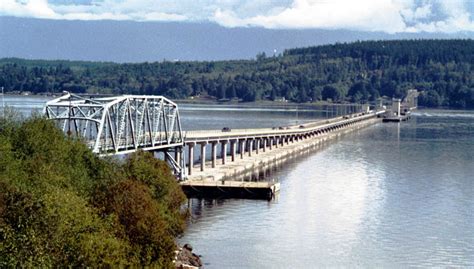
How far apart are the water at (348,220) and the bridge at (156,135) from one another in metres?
4.83

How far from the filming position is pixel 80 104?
59500mm

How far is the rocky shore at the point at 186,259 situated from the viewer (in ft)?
131

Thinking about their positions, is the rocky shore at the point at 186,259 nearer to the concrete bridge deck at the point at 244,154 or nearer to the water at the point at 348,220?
the water at the point at 348,220

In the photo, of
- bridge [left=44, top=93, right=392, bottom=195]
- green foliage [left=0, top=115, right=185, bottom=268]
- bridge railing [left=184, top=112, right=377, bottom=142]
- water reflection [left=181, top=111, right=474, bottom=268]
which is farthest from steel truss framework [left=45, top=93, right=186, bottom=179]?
water reflection [left=181, top=111, right=474, bottom=268]

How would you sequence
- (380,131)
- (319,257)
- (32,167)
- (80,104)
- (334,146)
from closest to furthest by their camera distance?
(32,167) < (319,257) < (80,104) < (334,146) < (380,131)

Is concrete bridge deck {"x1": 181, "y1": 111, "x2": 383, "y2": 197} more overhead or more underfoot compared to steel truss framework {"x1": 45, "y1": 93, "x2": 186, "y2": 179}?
more underfoot

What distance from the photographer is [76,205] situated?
103 ft

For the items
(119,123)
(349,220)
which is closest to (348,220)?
(349,220)

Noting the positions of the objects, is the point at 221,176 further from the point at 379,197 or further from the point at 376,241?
the point at 376,241

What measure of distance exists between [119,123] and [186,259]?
24.9 m

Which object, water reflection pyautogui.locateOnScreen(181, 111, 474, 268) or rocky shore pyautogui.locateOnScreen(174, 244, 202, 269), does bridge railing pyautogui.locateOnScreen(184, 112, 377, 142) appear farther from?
rocky shore pyautogui.locateOnScreen(174, 244, 202, 269)

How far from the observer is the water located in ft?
149

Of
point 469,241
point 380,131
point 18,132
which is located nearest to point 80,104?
point 18,132

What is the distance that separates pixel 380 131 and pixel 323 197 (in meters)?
85.3
